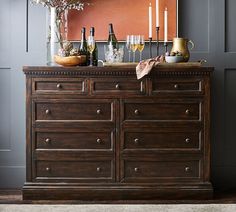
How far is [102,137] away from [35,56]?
0.95 m

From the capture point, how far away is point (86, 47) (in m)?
3.83

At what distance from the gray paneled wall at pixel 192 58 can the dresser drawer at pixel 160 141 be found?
22.1 inches

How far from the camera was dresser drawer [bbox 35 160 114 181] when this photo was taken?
355 centimetres

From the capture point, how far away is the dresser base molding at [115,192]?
355 cm

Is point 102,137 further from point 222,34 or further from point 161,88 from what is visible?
point 222,34

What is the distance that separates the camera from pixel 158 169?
11.7ft

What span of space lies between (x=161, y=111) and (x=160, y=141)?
0.69ft

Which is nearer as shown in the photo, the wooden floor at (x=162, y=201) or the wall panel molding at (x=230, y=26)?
the wooden floor at (x=162, y=201)

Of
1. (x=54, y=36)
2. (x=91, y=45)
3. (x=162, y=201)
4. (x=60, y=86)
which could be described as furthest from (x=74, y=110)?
(x=162, y=201)

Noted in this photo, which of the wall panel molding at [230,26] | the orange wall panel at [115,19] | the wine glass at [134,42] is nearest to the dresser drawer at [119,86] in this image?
the wine glass at [134,42]

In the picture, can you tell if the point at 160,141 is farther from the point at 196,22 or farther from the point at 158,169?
the point at 196,22

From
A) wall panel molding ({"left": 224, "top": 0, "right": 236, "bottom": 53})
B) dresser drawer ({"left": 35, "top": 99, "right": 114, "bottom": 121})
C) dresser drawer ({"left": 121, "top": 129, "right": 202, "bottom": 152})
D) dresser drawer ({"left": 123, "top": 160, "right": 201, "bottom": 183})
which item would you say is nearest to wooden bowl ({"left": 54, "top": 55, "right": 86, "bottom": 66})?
dresser drawer ({"left": 35, "top": 99, "right": 114, "bottom": 121})

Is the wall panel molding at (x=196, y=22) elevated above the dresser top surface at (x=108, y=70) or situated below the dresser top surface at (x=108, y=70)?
above

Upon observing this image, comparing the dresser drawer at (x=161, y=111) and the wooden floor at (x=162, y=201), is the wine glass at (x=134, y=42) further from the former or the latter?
the wooden floor at (x=162, y=201)
